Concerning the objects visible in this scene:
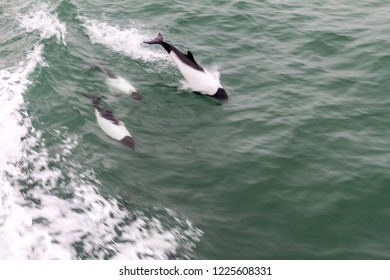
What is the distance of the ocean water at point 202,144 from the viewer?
7975 mm

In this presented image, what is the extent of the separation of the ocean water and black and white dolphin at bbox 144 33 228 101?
0.28 m

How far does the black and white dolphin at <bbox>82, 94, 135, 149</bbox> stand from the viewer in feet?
34.7

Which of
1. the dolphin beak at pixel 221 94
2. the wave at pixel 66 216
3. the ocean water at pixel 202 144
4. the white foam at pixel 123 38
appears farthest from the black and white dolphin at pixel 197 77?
the wave at pixel 66 216

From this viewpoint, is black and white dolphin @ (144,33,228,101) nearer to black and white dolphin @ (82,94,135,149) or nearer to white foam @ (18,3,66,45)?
black and white dolphin @ (82,94,135,149)

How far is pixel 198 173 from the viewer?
969cm

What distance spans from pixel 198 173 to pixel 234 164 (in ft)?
2.95

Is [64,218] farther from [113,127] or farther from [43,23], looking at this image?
[43,23]

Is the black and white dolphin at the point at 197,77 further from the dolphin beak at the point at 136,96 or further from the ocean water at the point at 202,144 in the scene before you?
the dolphin beak at the point at 136,96

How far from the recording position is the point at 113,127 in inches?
427

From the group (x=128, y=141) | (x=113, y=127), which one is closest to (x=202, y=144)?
(x=128, y=141)

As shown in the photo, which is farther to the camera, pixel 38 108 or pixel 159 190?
pixel 38 108

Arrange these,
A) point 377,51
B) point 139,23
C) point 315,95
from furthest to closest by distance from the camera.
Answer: point 139,23 < point 377,51 < point 315,95

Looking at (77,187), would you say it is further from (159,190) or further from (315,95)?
(315,95)
